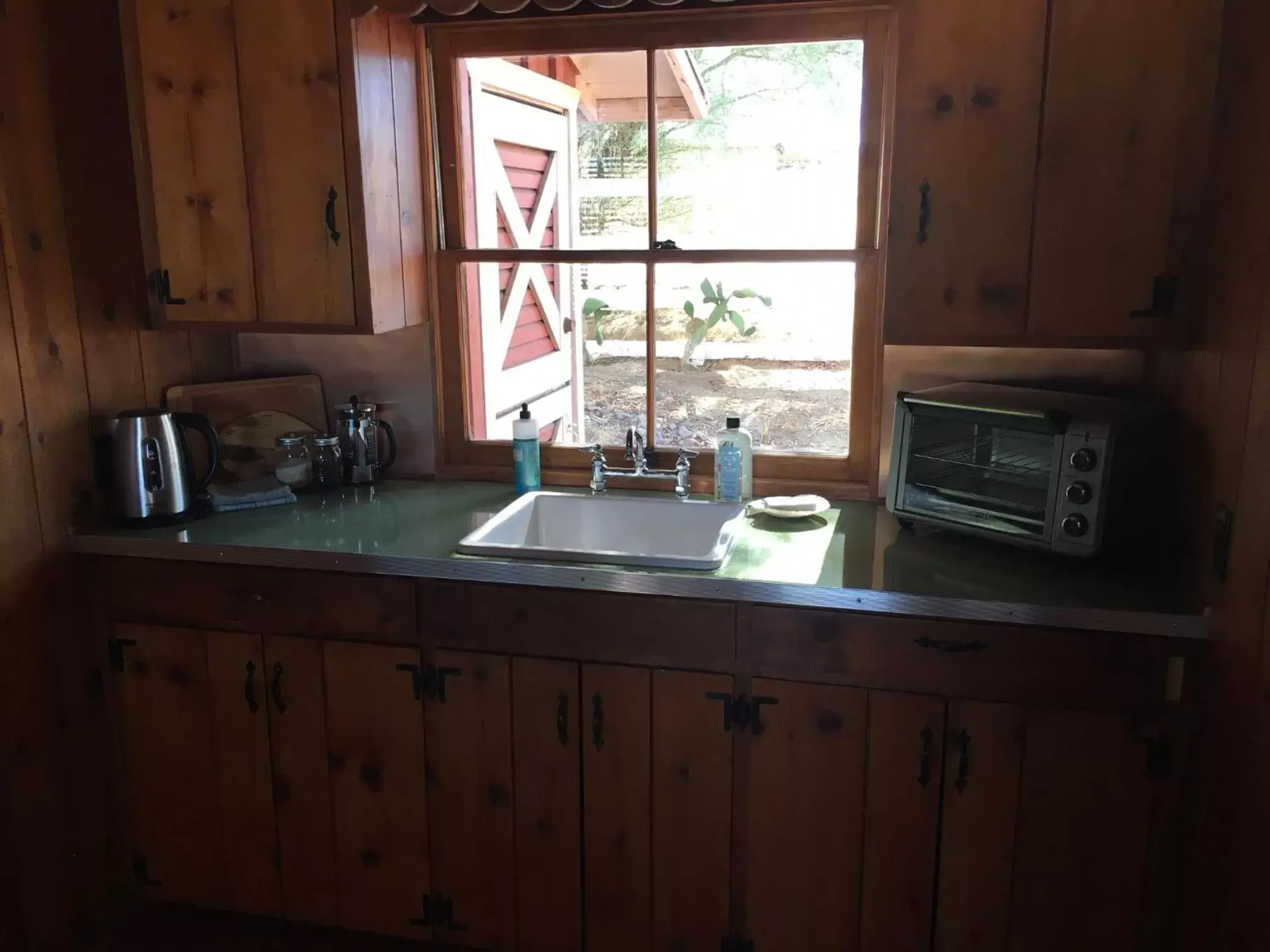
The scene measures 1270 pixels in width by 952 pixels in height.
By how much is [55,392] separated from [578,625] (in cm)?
124

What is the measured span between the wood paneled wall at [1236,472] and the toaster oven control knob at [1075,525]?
0.17m

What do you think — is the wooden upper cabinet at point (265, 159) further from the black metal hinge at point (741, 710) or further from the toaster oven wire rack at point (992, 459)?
the toaster oven wire rack at point (992, 459)

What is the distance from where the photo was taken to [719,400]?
2916 mm

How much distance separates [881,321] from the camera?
7.39ft

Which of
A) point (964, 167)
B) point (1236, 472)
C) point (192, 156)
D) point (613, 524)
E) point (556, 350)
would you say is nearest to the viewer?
point (1236, 472)

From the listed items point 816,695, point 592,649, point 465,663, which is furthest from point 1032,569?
point 465,663

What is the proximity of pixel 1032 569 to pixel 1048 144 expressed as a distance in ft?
2.58

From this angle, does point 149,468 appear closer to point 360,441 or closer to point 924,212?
point 360,441

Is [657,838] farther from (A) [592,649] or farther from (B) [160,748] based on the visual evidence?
(B) [160,748]

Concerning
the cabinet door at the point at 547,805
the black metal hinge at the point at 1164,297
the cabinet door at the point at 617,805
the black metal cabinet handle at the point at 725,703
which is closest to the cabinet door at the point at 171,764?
the cabinet door at the point at 547,805

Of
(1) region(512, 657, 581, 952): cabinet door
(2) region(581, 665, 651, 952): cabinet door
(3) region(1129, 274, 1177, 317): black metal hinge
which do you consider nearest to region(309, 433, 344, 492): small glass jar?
(1) region(512, 657, 581, 952): cabinet door

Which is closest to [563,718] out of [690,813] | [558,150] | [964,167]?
[690,813]

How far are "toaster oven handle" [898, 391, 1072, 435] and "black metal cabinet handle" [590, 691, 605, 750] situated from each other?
87 cm

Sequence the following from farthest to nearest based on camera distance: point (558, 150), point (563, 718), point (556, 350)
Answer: point (556, 350), point (558, 150), point (563, 718)
